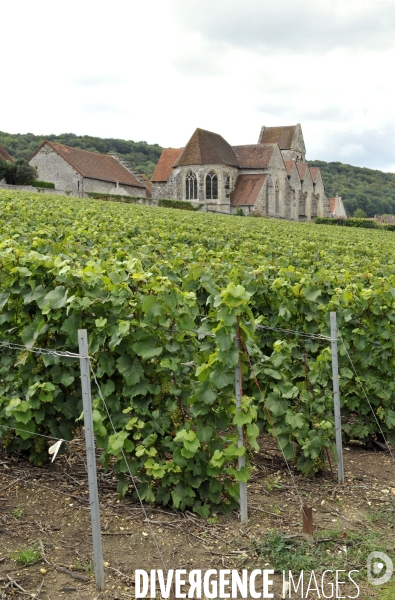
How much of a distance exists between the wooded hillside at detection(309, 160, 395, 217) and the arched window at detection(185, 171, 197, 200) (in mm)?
76357

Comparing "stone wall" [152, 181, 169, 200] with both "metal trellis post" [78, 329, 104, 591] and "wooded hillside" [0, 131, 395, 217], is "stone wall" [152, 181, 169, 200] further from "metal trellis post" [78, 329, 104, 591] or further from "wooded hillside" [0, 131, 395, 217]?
"metal trellis post" [78, 329, 104, 591]

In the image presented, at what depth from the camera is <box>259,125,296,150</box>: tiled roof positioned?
275ft

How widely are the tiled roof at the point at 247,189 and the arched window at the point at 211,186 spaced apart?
2093 millimetres

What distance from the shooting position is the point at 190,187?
6625cm

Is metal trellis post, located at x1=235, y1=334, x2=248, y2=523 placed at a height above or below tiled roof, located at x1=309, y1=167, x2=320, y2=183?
below

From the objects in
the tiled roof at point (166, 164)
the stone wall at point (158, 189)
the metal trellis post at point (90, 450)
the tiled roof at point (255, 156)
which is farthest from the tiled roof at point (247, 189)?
the metal trellis post at point (90, 450)

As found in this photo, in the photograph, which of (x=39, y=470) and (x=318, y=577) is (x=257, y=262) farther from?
(x=318, y=577)

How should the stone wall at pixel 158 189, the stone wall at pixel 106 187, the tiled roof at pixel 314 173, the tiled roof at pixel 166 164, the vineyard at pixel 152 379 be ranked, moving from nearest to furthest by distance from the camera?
the vineyard at pixel 152 379
the stone wall at pixel 106 187
the stone wall at pixel 158 189
the tiled roof at pixel 166 164
the tiled roof at pixel 314 173

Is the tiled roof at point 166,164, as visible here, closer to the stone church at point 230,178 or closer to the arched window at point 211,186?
the stone church at point 230,178

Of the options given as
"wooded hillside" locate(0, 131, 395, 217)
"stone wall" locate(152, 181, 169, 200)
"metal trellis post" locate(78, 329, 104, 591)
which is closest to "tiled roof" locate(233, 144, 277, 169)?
"stone wall" locate(152, 181, 169, 200)

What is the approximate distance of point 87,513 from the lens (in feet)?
14.9

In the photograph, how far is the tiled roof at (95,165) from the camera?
58.1m

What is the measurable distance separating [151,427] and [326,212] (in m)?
82.8

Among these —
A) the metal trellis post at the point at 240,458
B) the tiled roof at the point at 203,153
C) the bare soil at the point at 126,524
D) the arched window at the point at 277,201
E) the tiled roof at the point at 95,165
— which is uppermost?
the tiled roof at the point at 203,153
